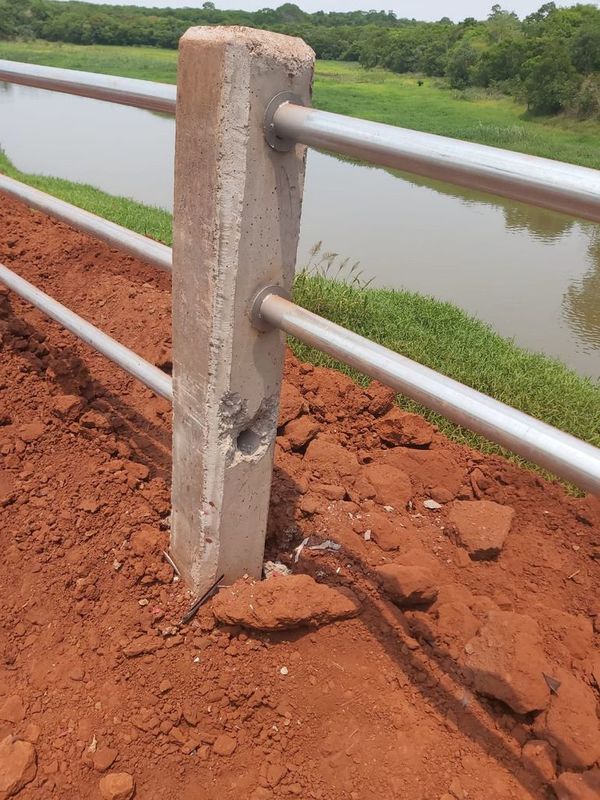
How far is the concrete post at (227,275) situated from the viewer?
1051 mm

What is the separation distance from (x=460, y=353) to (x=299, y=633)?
256cm

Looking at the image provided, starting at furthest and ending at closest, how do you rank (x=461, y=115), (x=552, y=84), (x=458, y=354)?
(x=552, y=84) → (x=461, y=115) → (x=458, y=354)

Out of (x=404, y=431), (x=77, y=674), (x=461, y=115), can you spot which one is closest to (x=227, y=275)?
(x=77, y=674)

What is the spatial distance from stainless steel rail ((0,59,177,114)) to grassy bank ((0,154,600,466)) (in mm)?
1768

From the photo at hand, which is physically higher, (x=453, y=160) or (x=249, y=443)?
(x=453, y=160)

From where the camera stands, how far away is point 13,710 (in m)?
1.35

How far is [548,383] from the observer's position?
11.5 ft

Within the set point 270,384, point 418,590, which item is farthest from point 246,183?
point 418,590

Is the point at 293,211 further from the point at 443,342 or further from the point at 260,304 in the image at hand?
the point at 443,342

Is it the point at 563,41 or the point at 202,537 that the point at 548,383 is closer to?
the point at 202,537

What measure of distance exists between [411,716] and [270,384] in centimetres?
77

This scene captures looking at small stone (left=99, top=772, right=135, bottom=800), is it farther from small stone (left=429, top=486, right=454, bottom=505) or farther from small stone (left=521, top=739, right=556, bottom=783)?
small stone (left=429, top=486, right=454, bottom=505)

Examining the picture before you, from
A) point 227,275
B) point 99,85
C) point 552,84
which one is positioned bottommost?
point 552,84

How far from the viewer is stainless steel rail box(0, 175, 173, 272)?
1.50 m
